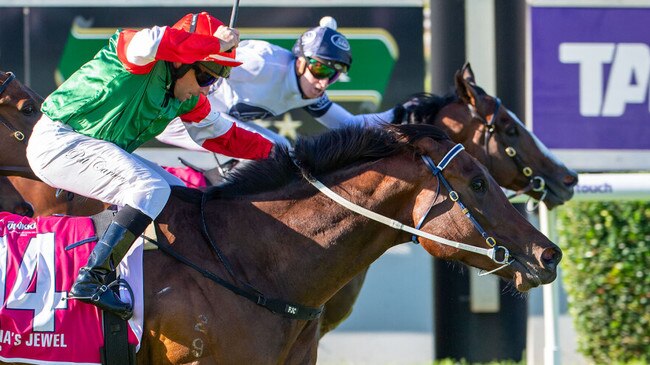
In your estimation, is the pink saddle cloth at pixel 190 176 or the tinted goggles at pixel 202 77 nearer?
the tinted goggles at pixel 202 77

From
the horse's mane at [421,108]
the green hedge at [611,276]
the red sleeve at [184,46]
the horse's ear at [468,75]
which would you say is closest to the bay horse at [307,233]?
the red sleeve at [184,46]

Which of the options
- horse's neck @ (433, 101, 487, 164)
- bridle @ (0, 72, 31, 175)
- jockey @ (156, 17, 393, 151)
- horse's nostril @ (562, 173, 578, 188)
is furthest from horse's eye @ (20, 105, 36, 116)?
horse's nostril @ (562, 173, 578, 188)

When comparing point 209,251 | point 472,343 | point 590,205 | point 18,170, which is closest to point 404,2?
point 590,205

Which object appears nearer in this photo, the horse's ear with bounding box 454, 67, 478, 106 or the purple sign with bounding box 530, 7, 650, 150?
the horse's ear with bounding box 454, 67, 478, 106

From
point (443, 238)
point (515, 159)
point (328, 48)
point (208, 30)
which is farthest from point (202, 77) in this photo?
point (515, 159)

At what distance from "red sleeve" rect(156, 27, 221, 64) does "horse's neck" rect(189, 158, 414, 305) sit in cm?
66

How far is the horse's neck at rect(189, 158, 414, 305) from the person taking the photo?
4.13 m

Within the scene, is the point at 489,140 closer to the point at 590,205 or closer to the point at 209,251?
the point at 590,205

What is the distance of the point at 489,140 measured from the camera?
20.0ft

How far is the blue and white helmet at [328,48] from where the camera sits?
568 cm

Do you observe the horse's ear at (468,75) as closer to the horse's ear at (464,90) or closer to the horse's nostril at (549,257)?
the horse's ear at (464,90)

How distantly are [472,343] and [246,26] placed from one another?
271 cm

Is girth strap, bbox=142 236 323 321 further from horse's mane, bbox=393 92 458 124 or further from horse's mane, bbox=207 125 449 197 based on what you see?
horse's mane, bbox=393 92 458 124

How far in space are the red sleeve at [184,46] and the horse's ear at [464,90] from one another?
2481 mm
